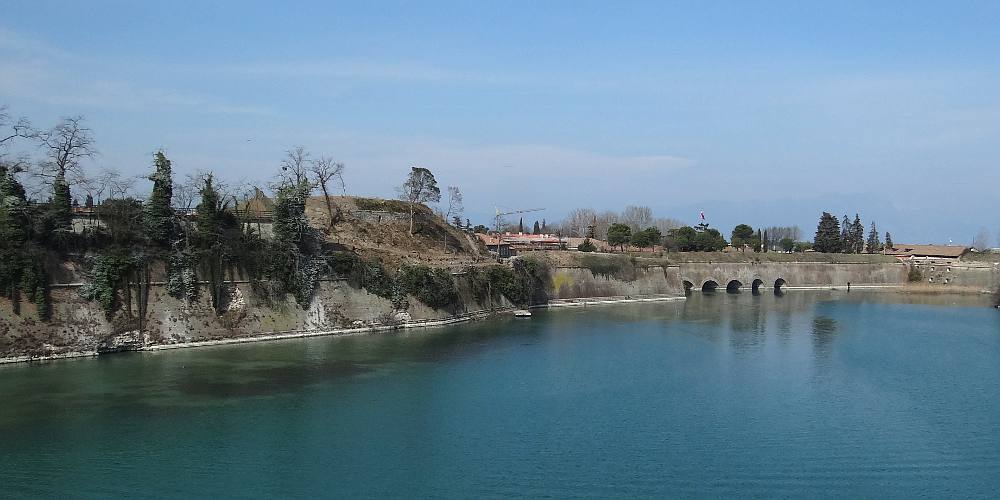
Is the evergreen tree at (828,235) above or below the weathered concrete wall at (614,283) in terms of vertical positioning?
above

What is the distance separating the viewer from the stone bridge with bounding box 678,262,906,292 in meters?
60.8

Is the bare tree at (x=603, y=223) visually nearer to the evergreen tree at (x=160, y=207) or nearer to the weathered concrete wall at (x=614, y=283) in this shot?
the weathered concrete wall at (x=614, y=283)

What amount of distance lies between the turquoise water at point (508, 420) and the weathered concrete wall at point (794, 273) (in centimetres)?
2674

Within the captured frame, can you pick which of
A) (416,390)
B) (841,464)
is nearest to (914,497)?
(841,464)

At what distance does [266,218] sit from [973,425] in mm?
29464

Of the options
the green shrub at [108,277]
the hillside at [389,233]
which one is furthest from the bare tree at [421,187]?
the green shrub at [108,277]

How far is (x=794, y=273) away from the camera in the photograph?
64312mm

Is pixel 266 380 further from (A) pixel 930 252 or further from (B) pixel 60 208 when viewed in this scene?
(A) pixel 930 252

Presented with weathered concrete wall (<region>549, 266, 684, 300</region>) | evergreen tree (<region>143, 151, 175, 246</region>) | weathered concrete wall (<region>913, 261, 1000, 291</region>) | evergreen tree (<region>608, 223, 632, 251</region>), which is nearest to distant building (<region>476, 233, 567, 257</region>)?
evergreen tree (<region>608, 223, 632, 251</region>)

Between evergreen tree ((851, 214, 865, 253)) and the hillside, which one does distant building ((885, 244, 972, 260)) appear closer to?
evergreen tree ((851, 214, 865, 253))

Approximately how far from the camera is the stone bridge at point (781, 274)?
6078 centimetres

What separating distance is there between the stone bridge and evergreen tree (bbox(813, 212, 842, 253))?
6.79m

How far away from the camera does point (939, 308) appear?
166 ft

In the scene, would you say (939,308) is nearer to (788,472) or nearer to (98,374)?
(788,472)
